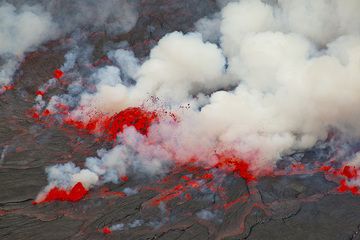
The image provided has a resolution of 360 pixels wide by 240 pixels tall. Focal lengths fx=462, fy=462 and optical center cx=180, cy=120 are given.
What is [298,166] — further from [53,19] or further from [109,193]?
[53,19]

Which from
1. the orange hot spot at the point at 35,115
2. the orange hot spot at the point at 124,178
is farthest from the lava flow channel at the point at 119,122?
the orange hot spot at the point at 124,178

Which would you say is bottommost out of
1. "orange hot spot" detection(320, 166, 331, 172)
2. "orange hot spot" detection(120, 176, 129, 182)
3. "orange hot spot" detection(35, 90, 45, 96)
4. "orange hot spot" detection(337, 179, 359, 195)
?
"orange hot spot" detection(337, 179, 359, 195)

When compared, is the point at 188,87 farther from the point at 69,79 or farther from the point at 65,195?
the point at 65,195

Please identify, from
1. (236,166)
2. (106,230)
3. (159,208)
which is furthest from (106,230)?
(236,166)

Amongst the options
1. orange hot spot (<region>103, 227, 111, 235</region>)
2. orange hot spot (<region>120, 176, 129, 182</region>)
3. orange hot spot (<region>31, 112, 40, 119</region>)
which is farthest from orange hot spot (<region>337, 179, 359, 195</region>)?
orange hot spot (<region>31, 112, 40, 119</region>)

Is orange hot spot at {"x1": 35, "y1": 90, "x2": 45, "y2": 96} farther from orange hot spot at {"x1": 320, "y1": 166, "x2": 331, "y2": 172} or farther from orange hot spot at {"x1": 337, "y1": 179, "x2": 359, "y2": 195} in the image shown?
orange hot spot at {"x1": 337, "y1": 179, "x2": 359, "y2": 195}

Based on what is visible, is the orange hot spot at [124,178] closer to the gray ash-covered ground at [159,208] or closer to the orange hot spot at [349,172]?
the gray ash-covered ground at [159,208]

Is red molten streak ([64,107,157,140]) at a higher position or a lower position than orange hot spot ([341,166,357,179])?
higher

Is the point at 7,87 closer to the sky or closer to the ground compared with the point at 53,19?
closer to the ground
